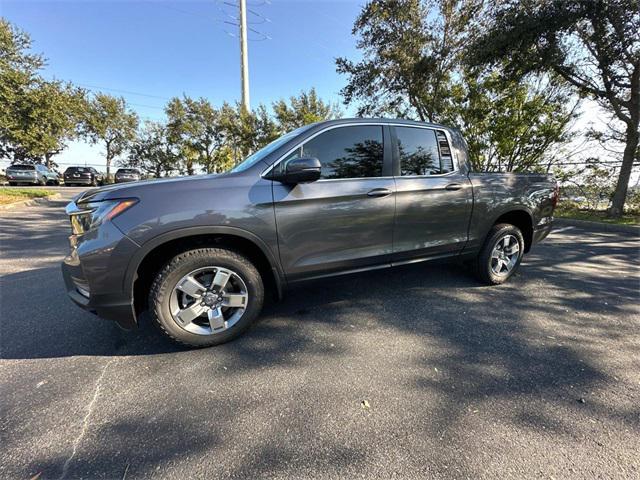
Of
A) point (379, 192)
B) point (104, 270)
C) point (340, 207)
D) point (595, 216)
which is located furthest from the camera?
point (595, 216)

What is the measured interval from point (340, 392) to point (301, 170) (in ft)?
5.16

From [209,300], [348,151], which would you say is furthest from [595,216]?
[209,300]

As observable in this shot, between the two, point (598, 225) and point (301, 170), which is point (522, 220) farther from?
point (598, 225)

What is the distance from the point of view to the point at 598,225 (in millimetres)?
8031

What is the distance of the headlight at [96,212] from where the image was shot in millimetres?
2176

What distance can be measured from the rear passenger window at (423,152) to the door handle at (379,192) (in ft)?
1.00

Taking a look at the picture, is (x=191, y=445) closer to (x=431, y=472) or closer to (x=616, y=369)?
(x=431, y=472)

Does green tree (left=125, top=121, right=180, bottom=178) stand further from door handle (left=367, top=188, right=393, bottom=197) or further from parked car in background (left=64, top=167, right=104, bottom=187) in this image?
door handle (left=367, top=188, right=393, bottom=197)

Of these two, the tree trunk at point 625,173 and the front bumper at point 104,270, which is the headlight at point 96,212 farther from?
the tree trunk at point 625,173

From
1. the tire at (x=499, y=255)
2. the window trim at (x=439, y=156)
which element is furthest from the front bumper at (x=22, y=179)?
the tire at (x=499, y=255)

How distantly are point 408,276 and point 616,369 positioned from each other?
2.14m

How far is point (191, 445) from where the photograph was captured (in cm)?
166

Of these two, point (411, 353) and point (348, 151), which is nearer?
point (411, 353)

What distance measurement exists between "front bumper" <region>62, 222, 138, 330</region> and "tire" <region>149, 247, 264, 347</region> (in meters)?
0.20
